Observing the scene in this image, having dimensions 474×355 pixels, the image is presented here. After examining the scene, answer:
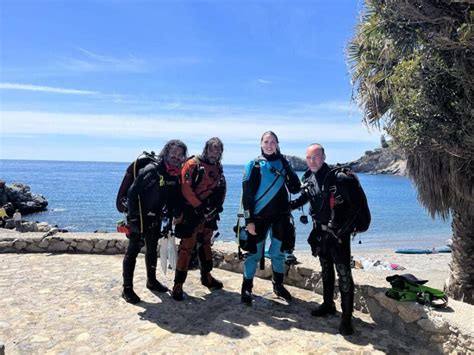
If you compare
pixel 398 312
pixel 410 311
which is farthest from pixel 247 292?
pixel 410 311

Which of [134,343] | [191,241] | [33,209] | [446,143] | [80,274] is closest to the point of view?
[134,343]

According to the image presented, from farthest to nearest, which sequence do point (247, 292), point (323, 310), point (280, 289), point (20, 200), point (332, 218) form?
point (20, 200), point (280, 289), point (247, 292), point (323, 310), point (332, 218)

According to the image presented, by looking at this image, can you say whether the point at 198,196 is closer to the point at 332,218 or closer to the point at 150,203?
the point at 150,203

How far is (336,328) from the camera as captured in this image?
14.3 feet

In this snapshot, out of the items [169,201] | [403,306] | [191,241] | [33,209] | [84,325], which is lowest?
[33,209]

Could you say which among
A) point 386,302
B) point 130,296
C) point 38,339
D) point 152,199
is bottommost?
point 38,339

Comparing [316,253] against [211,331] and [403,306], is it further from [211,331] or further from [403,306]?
[211,331]

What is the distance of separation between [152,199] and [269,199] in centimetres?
145

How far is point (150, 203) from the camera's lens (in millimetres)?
4914

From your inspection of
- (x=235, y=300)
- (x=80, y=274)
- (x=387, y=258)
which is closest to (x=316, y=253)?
(x=235, y=300)

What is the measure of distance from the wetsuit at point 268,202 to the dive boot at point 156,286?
3.97 ft

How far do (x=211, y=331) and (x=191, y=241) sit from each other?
1.21 metres

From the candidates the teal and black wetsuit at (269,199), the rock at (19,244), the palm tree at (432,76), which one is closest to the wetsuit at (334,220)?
the teal and black wetsuit at (269,199)

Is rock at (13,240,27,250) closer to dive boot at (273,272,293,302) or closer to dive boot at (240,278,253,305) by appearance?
dive boot at (240,278,253,305)
